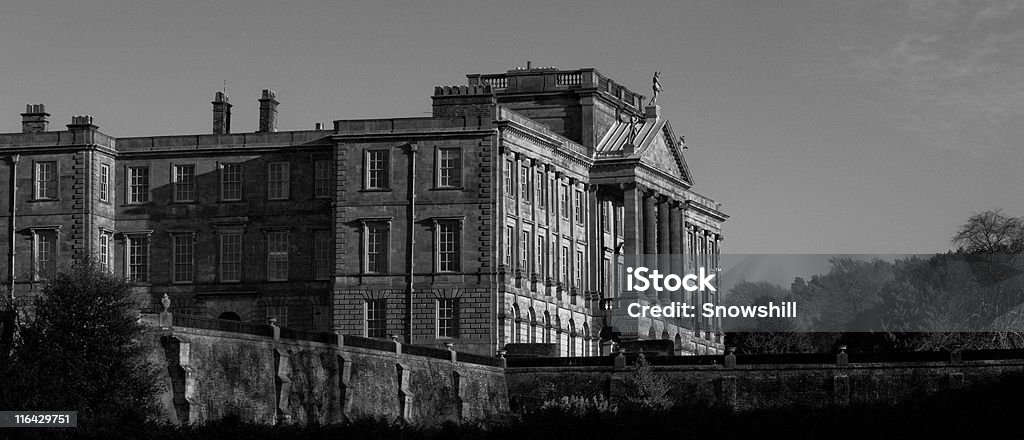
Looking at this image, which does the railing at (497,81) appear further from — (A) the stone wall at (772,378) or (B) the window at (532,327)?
(A) the stone wall at (772,378)

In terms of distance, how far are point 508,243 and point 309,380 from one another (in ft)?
64.7

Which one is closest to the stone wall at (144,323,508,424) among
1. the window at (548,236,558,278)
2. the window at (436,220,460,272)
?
the window at (436,220,460,272)

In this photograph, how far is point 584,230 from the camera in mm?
111188

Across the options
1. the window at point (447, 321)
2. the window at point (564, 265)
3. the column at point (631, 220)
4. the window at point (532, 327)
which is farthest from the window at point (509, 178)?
the column at point (631, 220)

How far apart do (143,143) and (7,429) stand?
3622 centimetres

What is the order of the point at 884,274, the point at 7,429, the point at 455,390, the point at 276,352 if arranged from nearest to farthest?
1. the point at 7,429
2. the point at 276,352
3. the point at 455,390
4. the point at 884,274

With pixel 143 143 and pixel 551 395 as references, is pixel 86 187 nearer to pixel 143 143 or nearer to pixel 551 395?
pixel 143 143

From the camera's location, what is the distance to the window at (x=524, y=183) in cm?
10312

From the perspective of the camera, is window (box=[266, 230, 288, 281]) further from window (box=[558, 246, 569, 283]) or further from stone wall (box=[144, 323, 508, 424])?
window (box=[558, 246, 569, 283])

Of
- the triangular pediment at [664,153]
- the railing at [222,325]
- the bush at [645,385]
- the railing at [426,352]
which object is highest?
the triangular pediment at [664,153]

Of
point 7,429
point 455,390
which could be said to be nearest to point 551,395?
point 455,390

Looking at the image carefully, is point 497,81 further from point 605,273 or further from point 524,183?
point 524,183

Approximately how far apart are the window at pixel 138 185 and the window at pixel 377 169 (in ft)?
34.6

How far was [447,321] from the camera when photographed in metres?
98.9
